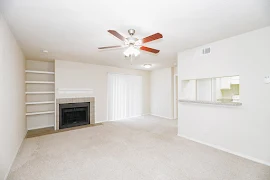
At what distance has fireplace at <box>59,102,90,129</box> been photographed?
4668 mm

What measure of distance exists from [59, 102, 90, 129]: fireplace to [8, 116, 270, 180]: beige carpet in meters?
1.17

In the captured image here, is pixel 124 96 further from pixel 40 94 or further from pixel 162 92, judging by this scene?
pixel 40 94

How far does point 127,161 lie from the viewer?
246 cm

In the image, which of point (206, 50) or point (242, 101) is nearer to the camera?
point (242, 101)

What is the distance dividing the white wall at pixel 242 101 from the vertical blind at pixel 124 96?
3.41 metres

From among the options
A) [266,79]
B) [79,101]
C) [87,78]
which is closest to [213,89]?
[266,79]

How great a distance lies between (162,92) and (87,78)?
11.4 feet

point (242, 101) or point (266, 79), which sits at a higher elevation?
point (266, 79)

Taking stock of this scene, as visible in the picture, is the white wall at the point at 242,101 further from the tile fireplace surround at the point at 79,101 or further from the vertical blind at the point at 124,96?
the tile fireplace surround at the point at 79,101

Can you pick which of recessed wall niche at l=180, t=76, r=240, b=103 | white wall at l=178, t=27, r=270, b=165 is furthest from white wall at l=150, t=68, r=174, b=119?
white wall at l=178, t=27, r=270, b=165

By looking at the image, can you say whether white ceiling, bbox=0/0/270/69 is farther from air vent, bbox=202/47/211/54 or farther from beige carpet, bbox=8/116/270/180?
beige carpet, bbox=8/116/270/180

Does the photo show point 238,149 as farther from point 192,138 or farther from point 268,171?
point 192,138

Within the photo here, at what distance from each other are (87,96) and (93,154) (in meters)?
2.85

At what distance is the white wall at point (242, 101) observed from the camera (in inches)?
92.4
